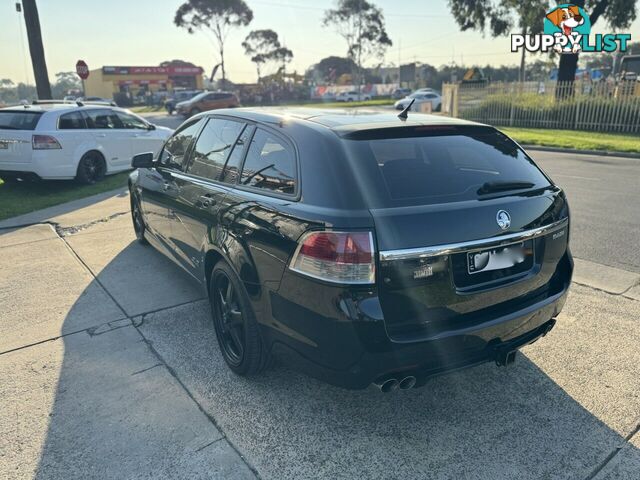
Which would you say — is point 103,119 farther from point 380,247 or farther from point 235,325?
point 380,247

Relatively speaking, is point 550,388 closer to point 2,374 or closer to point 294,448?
point 294,448

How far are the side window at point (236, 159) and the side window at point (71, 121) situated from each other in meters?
7.12

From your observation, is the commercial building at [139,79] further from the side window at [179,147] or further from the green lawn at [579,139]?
the side window at [179,147]

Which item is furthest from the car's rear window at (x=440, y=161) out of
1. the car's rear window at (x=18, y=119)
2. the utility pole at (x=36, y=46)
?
the utility pole at (x=36, y=46)

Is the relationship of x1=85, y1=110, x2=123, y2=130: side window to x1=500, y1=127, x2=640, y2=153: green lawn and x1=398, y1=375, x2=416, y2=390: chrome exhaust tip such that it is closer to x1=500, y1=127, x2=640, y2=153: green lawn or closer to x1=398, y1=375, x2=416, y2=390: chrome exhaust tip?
x1=398, y1=375, x2=416, y2=390: chrome exhaust tip

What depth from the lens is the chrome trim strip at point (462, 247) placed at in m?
2.33

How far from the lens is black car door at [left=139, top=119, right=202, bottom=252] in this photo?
4348 millimetres

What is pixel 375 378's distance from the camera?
2400mm

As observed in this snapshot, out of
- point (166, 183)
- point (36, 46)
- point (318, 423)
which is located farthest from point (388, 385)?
→ point (36, 46)

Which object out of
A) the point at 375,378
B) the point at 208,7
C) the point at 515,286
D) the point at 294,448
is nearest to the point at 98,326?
the point at 294,448

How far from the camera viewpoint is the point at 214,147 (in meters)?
3.84

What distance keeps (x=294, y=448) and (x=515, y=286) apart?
1488mm

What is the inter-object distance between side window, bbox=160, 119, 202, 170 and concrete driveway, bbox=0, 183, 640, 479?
1.31 meters

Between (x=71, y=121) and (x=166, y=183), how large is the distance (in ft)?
20.4
